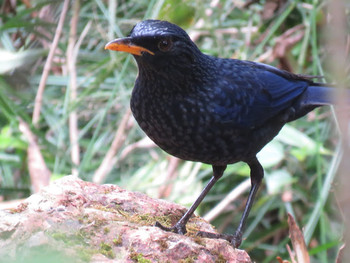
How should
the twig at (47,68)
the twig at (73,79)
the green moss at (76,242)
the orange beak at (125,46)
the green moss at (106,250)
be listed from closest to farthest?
Answer: the green moss at (76,242) → the green moss at (106,250) → the orange beak at (125,46) → the twig at (47,68) → the twig at (73,79)

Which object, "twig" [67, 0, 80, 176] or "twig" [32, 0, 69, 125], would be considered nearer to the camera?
"twig" [32, 0, 69, 125]

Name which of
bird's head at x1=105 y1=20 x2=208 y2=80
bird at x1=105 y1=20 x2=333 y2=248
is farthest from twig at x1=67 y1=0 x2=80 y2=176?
bird's head at x1=105 y1=20 x2=208 y2=80

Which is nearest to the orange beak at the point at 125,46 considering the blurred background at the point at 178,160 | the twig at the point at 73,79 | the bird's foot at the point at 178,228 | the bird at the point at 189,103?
the bird at the point at 189,103

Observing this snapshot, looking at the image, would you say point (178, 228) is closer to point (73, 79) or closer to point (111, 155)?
point (111, 155)

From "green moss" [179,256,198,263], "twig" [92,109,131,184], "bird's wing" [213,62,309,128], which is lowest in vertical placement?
"twig" [92,109,131,184]

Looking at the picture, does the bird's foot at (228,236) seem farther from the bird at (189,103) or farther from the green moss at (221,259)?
the green moss at (221,259)

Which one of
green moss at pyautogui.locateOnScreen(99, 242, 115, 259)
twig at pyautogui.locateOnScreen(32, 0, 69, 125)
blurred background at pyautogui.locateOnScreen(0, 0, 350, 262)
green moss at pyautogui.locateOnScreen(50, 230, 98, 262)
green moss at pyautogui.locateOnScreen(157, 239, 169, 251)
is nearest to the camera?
green moss at pyautogui.locateOnScreen(50, 230, 98, 262)

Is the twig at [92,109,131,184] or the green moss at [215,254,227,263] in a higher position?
the green moss at [215,254,227,263]

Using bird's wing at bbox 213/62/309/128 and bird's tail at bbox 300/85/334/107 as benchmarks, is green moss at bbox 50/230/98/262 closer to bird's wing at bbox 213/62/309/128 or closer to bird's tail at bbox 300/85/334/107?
bird's wing at bbox 213/62/309/128
